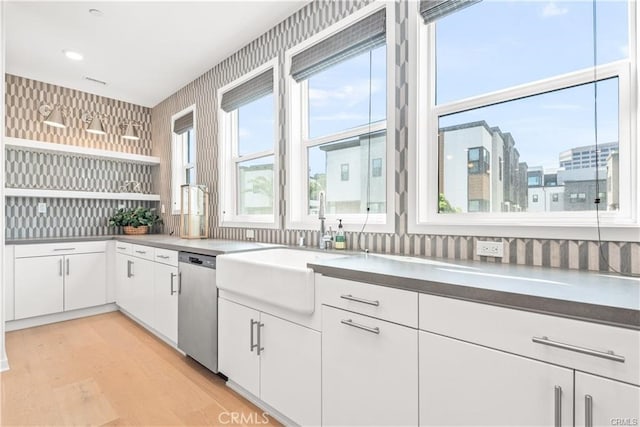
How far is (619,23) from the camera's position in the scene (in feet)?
4.49

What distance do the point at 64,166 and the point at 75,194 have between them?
0.48m

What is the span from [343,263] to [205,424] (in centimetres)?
120

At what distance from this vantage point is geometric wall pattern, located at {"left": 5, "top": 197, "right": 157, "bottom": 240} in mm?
3730

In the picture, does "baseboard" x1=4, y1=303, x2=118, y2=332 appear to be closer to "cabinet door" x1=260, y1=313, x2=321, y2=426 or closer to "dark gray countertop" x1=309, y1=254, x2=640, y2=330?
"cabinet door" x1=260, y1=313, x2=321, y2=426

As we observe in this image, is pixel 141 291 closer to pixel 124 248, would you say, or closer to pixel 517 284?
pixel 124 248

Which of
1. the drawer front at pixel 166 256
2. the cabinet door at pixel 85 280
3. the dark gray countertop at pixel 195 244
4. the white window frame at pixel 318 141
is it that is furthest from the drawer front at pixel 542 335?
the cabinet door at pixel 85 280

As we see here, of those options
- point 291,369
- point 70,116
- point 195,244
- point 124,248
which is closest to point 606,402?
point 291,369

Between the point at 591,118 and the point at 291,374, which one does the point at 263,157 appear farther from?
the point at 591,118

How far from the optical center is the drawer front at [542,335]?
79cm

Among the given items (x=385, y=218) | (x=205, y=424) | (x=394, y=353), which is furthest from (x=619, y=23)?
(x=205, y=424)

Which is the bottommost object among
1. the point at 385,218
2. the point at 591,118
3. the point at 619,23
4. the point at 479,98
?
the point at 385,218

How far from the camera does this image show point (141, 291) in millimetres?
3223

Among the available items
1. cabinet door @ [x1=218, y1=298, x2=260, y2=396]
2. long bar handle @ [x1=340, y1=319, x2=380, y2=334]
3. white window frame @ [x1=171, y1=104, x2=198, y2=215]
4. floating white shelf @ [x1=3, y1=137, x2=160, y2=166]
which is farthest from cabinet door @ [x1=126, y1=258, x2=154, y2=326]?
long bar handle @ [x1=340, y1=319, x2=380, y2=334]

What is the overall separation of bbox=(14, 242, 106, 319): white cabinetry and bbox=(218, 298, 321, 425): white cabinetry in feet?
8.08
